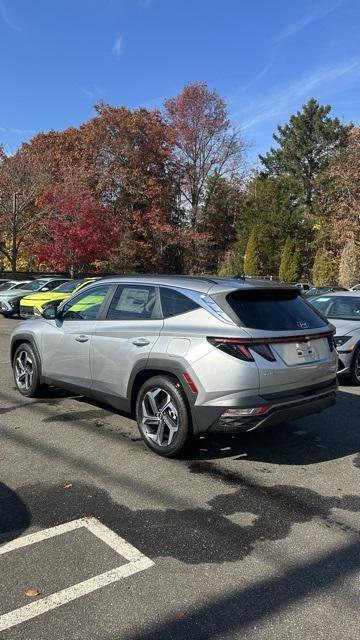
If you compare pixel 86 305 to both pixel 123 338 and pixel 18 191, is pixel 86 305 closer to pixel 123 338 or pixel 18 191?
pixel 123 338

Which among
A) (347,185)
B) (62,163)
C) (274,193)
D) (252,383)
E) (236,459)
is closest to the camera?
(252,383)

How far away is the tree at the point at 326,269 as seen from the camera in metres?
35.1

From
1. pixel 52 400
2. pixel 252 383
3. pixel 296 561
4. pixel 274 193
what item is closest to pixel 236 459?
pixel 252 383

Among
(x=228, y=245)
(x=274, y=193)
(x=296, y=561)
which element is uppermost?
(x=274, y=193)

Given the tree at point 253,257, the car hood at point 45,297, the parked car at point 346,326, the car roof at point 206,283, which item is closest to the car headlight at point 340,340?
the parked car at point 346,326

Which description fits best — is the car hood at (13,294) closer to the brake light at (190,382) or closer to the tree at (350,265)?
the brake light at (190,382)

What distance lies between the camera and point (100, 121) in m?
39.3

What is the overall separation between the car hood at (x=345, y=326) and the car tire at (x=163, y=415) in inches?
161

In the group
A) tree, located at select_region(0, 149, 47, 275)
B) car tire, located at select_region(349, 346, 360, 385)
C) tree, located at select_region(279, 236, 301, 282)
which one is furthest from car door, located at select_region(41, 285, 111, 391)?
tree, located at select_region(279, 236, 301, 282)

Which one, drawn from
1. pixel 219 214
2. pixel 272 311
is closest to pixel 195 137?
pixel 219 214

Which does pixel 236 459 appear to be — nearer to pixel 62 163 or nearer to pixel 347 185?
pixel 347 185

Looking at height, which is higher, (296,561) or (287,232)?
(287,232)

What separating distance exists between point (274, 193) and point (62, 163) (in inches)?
701

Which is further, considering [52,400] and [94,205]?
[94,205]
